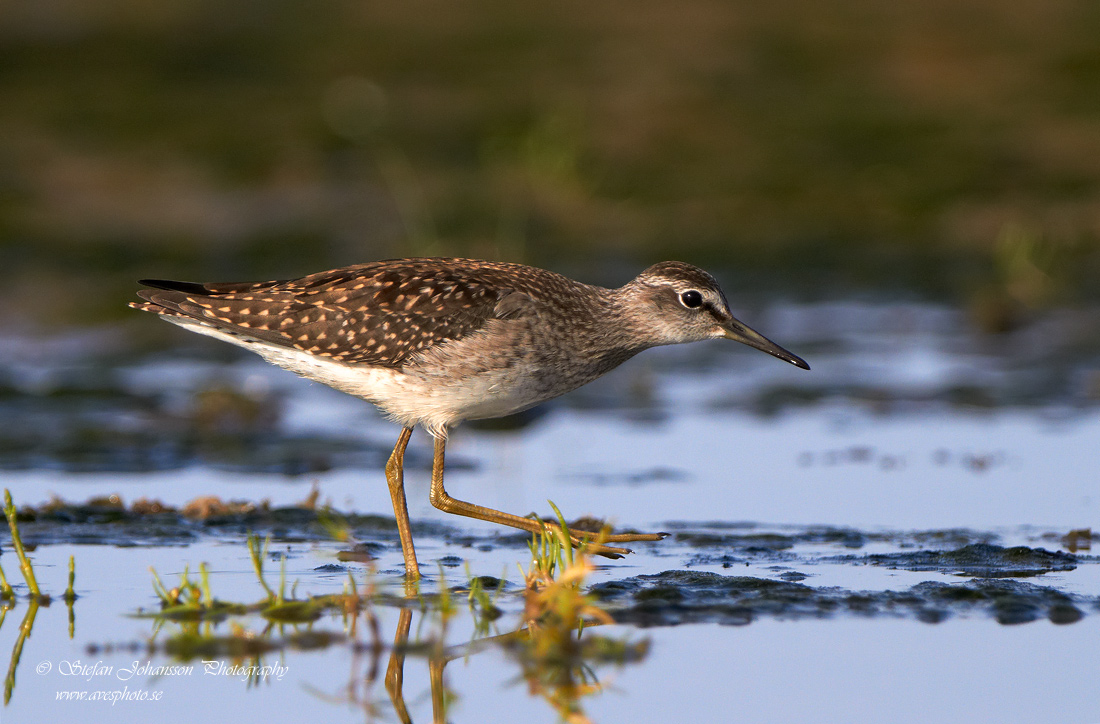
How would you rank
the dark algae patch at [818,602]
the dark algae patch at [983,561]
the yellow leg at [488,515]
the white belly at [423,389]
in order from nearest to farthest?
Result: the dark algae patch at [818,602]
the dark algae patch at [983,561]
the yellow leg at [488,515]
the white belly at [423,389]

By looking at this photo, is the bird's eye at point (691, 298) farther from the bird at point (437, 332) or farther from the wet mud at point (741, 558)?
the wet mud at point (741, 558)

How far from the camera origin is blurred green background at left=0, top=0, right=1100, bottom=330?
17422 mm

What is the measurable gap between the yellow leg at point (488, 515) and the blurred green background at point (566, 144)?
6559 millimetres

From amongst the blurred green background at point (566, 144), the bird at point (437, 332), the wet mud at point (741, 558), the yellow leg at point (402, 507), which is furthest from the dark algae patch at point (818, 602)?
the blurred green background at point (566, 144)

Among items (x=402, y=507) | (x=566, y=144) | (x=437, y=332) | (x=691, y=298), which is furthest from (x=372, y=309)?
(x=566, y=144)

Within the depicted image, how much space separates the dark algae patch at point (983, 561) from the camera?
7.61m

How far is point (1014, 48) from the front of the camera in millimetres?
22719

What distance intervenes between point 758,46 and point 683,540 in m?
16.1

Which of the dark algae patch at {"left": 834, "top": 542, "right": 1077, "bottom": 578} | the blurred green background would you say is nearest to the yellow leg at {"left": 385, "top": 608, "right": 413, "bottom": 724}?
the dark algae patch at {"left": 834, "top": 542, "right": 1077, "bottom": 578}

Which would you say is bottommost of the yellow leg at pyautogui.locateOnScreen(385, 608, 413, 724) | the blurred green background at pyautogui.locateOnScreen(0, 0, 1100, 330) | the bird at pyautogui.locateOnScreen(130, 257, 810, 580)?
the yellow leg at pyautogui.locateOnScreen(385, 608, 413, 724)

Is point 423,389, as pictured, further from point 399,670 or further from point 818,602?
point 818,602

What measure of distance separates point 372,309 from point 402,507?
1.18 meters

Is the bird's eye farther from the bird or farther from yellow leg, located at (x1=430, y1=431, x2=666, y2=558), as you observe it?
yellow leg, located at (x1=430, y1=431, x2=666, y2=558)

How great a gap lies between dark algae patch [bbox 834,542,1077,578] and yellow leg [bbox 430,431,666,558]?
1.22 metres
